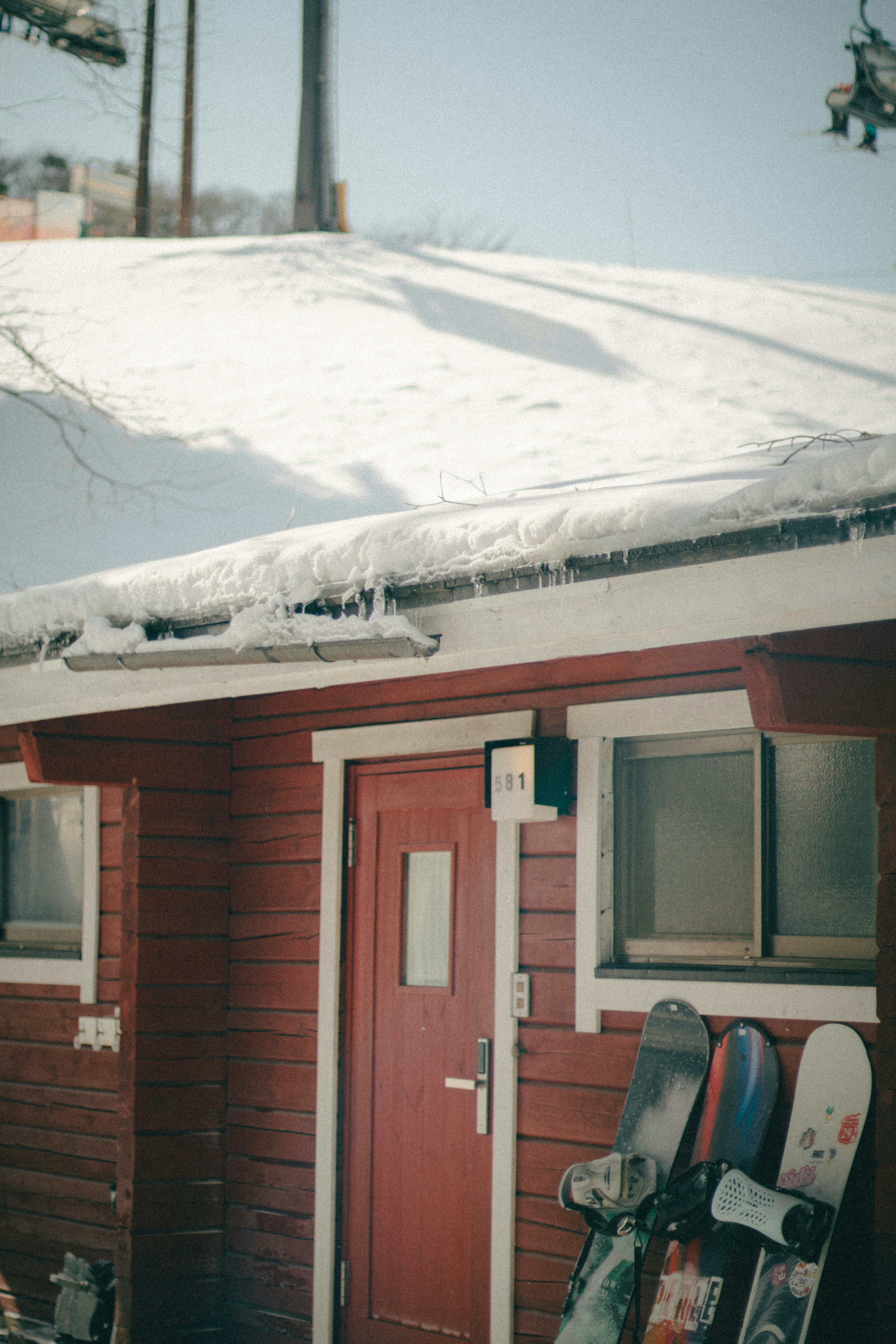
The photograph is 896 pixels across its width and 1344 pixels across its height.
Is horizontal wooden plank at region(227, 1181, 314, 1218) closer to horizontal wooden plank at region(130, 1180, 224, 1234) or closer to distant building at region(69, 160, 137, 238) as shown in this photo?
horizontal wooden plank at region(130, 1180, 224, 1234)

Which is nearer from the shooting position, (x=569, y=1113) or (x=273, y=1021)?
(x=569, y=1113)

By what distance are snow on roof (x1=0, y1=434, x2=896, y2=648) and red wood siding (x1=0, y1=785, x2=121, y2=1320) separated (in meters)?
2.37

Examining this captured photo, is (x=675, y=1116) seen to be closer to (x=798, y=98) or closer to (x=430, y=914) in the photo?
(x=430, y=914)

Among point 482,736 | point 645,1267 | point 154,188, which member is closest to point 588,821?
point 482,736

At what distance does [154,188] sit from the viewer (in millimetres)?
25609

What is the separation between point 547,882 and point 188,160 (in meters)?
16.4

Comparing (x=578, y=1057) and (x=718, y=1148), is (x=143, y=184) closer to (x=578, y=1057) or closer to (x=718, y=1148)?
(x=578, y=1057)

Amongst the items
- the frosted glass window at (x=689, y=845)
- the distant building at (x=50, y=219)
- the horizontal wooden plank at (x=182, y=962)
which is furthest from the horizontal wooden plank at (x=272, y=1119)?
the distant building at (x=50, y=219)

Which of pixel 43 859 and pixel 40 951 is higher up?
pixel 43 859

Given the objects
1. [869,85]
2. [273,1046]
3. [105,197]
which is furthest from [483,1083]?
[105,197]

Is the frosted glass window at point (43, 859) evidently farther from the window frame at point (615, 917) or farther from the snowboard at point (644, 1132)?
the snowboard at point (644, 1132)

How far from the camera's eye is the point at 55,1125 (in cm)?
591

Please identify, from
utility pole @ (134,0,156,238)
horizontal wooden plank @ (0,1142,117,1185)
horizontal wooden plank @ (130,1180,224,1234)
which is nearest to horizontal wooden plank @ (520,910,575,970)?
horizontal wooden plank @ (130,1180,224,1234)

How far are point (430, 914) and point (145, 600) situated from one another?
1.83 metres
